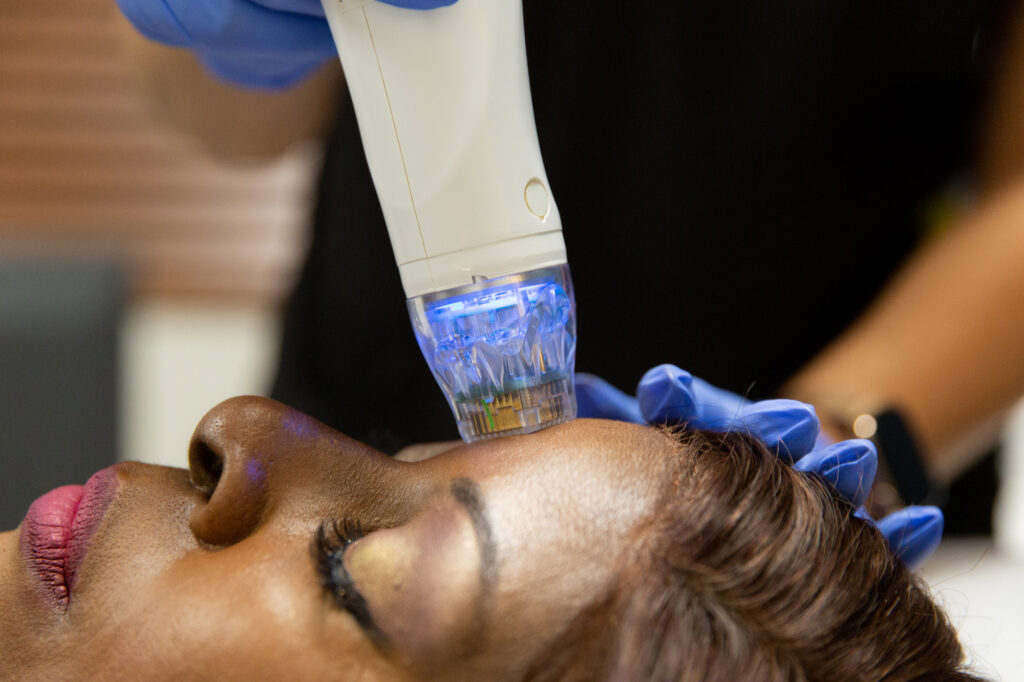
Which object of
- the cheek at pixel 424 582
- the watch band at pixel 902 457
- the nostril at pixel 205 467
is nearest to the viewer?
the cheek at pixel 424 582

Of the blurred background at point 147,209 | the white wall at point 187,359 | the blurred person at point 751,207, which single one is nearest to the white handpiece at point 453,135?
the blurred person at point 751,207

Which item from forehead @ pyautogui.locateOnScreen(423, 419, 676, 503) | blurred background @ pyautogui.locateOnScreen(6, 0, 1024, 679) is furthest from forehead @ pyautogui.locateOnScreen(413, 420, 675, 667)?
blurred background @ pyautogui.locateOnScreen(6, 0, 1024, 679)

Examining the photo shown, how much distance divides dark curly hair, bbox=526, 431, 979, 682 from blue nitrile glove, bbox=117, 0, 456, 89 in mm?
514

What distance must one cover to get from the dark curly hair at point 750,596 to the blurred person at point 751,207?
0.37m

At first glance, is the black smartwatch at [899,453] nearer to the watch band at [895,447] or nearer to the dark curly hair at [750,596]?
the watch band at [895,447]

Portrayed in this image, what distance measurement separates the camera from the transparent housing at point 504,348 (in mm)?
633

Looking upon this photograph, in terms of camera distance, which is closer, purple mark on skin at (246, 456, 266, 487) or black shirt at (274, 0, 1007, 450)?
purple mark on skin at (246, 456, 266, 487)

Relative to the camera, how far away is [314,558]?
0.63 metres

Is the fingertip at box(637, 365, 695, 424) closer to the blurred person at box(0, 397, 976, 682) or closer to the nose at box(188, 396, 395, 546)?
the blurred person at box(0, 397, 976, 682)

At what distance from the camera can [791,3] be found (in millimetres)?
1138

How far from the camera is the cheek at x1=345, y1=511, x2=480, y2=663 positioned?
579 mm

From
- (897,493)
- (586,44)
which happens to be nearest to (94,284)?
(586,44)

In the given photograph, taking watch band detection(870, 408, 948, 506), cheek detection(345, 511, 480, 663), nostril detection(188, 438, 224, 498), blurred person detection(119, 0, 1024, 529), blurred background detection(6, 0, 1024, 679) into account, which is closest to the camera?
cheek detection(345, 511, 480, 663)

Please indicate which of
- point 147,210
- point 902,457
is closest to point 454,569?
point 902,457
